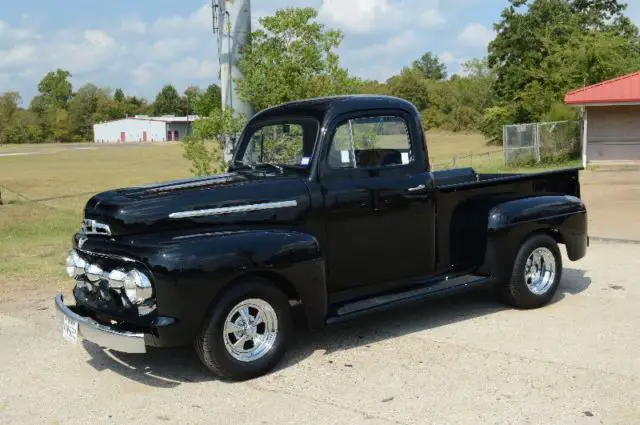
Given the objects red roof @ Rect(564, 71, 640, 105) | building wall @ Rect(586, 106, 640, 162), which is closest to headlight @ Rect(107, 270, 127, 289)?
red roof @ Rect(564, 71, 640, 105)

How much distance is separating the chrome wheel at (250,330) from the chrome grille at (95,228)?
1.07 meters

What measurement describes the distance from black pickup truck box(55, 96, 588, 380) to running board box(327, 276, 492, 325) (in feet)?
0.04

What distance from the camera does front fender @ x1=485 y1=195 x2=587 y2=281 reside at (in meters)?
6.32

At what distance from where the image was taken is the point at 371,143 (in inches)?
239

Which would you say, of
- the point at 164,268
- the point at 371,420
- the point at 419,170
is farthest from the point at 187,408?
the point at 419,170

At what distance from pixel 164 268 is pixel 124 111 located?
154801 mm

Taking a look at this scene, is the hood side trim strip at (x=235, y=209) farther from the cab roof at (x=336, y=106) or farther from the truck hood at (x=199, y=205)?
the cab roof at (x=336, y=106)

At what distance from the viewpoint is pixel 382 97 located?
606cm

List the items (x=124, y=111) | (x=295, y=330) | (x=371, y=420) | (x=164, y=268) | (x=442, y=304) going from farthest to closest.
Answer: (x=124, y=111)
(x=442, y=304)
(x=295, y=330)
(x=164, y=268)
(x=371, y=420)

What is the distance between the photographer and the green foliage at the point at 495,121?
44.8 meters

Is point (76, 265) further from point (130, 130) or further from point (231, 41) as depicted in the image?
point (130, 130)

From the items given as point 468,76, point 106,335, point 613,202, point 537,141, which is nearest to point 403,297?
point 106,335

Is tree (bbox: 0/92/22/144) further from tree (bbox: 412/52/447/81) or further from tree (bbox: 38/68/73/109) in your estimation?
tree (bbox: 412/52/447/81)

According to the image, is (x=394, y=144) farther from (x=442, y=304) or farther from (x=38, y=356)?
(x=38, y=356)
